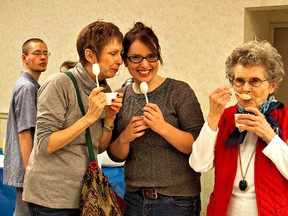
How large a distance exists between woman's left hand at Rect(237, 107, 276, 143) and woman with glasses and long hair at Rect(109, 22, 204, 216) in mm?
310

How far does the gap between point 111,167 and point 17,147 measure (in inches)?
36.4

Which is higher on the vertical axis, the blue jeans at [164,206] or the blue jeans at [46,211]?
the blue jeans at [46,211]

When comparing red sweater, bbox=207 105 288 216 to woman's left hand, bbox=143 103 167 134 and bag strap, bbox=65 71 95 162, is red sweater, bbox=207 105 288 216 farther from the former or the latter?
bag strap, bbox=65 71 95 162

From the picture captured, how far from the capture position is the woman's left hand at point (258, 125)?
4.46 ft

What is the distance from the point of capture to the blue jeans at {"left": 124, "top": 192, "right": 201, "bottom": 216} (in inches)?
64.3

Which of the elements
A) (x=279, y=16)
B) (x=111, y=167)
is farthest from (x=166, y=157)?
(x=279, y=16)

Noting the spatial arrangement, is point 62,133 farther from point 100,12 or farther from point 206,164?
point 100,12

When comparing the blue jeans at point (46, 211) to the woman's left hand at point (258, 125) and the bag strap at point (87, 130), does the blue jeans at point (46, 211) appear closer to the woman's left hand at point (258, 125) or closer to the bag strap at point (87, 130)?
the bag strap at point (87, 130)

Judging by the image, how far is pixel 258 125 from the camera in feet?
4.45

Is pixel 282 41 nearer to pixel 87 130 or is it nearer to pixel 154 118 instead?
pixel 154 118

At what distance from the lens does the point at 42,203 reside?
1513 mm

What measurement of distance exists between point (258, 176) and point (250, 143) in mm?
141

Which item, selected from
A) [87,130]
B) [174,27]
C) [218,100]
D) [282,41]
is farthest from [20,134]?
[282,41]

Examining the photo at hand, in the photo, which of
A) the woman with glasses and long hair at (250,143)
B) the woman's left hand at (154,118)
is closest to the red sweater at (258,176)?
the woman with glasses and long hair at (250,143)
